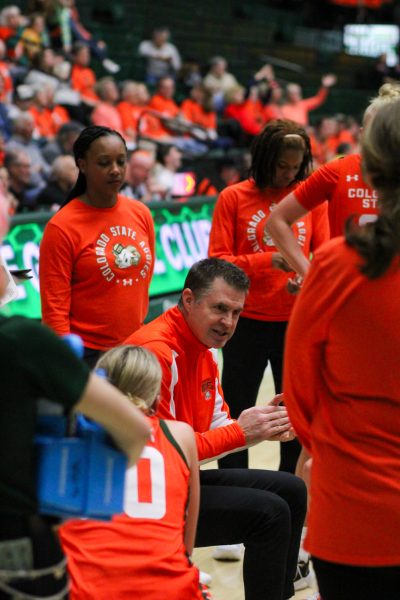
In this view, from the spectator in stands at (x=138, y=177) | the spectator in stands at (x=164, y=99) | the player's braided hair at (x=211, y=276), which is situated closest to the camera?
the player's braided hair at (x=211, y=276)

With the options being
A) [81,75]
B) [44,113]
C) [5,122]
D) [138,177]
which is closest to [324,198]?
[138,177]

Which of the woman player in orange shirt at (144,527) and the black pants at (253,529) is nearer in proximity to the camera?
the woman player in orange shirt at (144,527)

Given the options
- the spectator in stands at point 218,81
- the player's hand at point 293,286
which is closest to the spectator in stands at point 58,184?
the player's hand at point 293,286

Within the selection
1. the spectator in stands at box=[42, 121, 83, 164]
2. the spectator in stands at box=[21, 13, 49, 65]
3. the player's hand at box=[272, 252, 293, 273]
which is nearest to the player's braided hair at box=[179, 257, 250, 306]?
the player's hand at box=[272, 252, 293, 273]

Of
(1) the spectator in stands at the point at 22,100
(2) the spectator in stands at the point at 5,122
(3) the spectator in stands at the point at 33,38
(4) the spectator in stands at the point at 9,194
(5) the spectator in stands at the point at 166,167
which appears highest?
(3) the spectator in stands at the point at 33,38

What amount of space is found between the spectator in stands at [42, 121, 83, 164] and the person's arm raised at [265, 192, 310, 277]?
19.4 ft

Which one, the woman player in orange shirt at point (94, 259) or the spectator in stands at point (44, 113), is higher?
the spectator in stands at point (44, 113)

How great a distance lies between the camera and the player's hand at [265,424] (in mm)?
2893

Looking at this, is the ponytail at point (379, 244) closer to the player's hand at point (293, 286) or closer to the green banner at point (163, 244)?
the player's hand at point (293, 286)

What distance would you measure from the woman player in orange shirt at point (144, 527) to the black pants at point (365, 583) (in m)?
0.55

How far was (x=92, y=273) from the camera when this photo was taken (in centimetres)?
377

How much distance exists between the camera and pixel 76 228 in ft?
12.4

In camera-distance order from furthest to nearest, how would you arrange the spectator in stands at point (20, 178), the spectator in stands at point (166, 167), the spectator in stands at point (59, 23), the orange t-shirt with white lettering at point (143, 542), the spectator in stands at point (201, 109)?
the spectator in stands at point (201, 109), the spectator in stands at point (59, 23), the spectator in stands at point (166, 167), the spectator in stands at point (20, 178), the orange t-shirt with white lettering at point (143, 542)

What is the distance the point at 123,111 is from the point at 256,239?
25.6 feet
